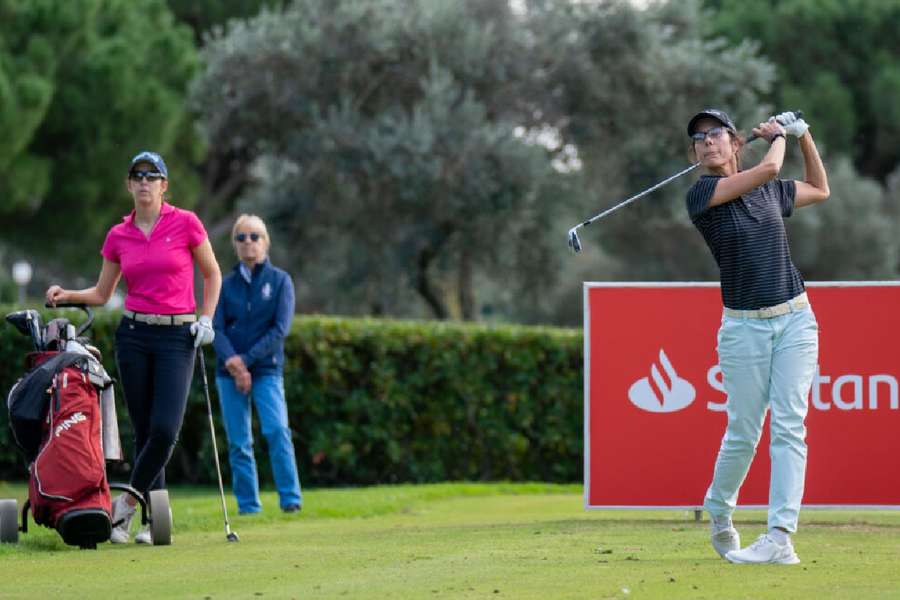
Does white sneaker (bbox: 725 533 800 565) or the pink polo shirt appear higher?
the pink polo shirt

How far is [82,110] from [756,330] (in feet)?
94.7

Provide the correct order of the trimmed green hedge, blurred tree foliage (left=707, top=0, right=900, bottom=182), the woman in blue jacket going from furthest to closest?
blurred tree foliage (left=707, top=0, right=900, bottom=182) → the trimmed green hedge → the woman in blue jacket

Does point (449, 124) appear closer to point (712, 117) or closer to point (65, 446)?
point (65, 446)

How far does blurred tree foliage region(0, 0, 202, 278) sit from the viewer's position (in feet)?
108

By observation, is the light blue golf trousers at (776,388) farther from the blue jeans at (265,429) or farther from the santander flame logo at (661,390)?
the blue jeans at (265,429)

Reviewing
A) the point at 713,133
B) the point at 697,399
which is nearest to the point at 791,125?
the point at 713,133

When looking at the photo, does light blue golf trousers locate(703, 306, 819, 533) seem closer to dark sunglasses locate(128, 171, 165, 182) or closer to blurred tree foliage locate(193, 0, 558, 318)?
Result: dark sunglasses locate(128, 171, 165, 182)

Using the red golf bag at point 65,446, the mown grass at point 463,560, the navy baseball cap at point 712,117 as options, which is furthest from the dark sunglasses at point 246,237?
the navy baseball cap at point 712,117

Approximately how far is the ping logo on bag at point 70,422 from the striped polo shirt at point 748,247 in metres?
3.10

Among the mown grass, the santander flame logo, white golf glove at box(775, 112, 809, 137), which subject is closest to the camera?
the mown grass

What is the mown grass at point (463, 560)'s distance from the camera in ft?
20.6

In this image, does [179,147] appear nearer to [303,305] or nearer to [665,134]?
[303,305]

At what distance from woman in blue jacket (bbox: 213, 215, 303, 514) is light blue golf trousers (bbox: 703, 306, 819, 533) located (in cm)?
435

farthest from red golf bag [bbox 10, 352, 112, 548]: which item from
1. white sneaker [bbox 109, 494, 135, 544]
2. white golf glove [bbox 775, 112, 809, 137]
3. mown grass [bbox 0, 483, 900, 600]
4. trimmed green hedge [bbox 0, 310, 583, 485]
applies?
trimmed green hedge [bbox 0, 310, 583, 485]
